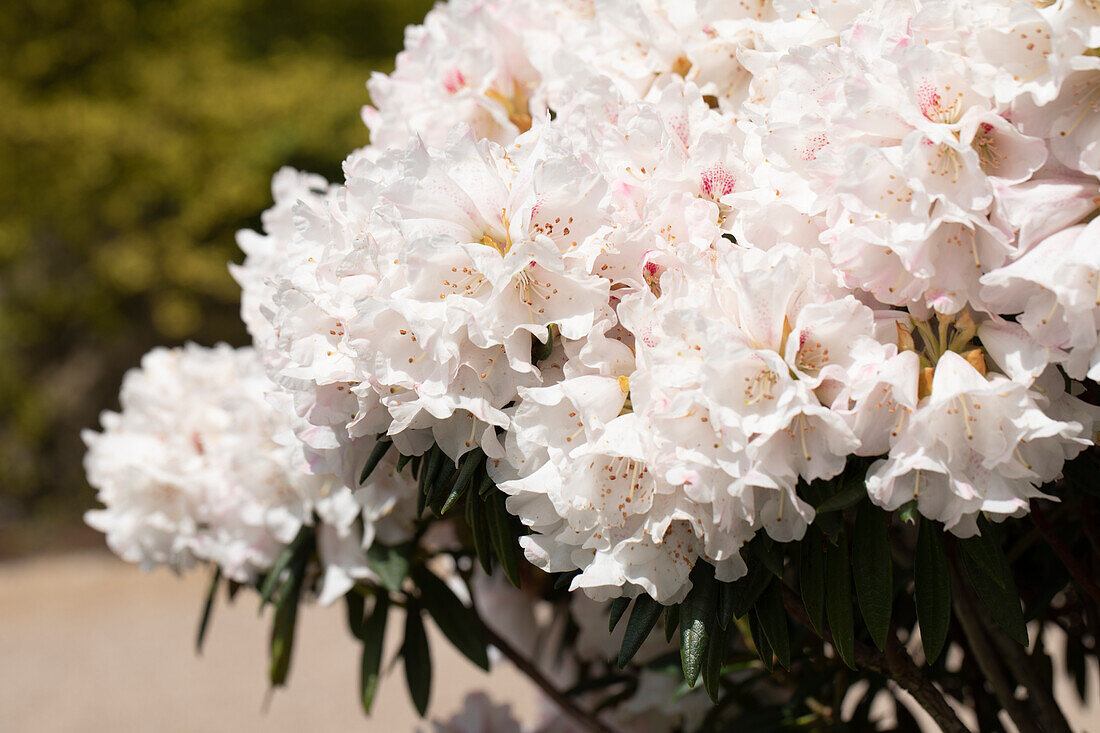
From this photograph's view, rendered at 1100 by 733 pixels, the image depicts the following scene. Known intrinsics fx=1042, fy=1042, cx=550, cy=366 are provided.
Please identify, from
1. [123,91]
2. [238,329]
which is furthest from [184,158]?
[238,329]

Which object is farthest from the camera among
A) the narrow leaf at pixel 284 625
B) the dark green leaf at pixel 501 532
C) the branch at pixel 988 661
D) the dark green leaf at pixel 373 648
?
the dark green leaf at pixel 373 648

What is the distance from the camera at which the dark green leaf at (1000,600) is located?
3.38ft

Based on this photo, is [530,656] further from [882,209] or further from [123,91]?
[123,91]

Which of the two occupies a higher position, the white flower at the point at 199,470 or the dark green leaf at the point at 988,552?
the white flower at the point at 199,470

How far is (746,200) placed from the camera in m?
0.96

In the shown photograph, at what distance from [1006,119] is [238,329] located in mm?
8743

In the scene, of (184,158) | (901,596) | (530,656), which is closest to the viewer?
(901,596)

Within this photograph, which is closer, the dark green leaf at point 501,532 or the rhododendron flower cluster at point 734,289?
the rhododendron flower cluster at point 734,289

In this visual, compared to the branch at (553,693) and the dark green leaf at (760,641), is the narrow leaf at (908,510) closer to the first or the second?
the dark green leaf at (760,641)

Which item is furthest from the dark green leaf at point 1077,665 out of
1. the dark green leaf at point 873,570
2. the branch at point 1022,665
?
the dark green leaf at point 873,570

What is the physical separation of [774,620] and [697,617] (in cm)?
9

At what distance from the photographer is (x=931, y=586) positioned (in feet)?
3.55

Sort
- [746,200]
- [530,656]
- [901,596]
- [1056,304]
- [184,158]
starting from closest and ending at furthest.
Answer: [1056,304]
[746,200]
[901,596]
[530,656]
[184,158]

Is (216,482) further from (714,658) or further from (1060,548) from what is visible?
(1060,548)
